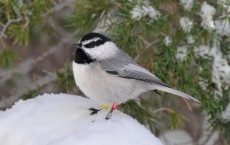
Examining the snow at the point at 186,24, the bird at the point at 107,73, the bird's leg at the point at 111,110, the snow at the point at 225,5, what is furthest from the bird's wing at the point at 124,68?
the snow at the point at 225,5

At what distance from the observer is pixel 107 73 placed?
2557mm

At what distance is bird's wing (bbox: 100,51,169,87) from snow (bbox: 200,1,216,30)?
36cm

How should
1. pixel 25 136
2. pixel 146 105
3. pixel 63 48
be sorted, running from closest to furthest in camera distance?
pixel 25 136 < pixel 146 105 < pixel 63 48

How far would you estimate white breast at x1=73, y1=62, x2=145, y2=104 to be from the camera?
98.7 inches

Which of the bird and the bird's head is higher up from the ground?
the bird's head

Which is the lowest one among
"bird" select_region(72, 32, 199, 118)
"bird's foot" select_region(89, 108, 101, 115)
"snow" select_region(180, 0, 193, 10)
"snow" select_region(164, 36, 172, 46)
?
"bird's foot" select_region(89, 108, 101, 115)

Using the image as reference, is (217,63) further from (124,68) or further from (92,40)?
(92,40)

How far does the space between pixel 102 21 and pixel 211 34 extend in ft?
2.25

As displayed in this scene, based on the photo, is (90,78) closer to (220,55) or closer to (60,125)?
(60,125)

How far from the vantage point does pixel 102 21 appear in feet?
9.61

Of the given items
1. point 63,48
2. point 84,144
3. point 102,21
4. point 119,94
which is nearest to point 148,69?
point 119,94

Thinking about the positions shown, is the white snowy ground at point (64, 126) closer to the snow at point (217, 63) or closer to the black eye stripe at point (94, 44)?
the black eye stripe at point (94, 44)

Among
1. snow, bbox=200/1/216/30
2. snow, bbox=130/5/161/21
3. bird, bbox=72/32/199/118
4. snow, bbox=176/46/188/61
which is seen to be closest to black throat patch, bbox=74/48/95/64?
bird, bbox=72/32/199/118

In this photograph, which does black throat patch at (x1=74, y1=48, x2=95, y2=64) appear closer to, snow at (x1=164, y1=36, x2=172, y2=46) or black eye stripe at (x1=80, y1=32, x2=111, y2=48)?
black eye stripe at (x1=80, y1=32, x2=111, y2=48)
